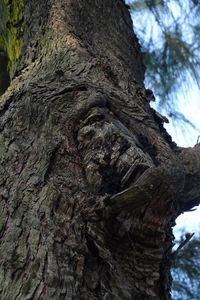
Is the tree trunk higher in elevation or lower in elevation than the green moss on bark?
lower

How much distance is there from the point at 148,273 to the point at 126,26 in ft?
2.75

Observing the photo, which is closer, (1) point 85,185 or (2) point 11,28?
(1) point 85,185

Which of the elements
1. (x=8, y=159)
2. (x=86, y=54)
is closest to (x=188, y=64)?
(x=86, y=54)

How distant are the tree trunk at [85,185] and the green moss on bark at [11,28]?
0.24 m

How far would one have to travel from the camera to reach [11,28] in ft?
4.68

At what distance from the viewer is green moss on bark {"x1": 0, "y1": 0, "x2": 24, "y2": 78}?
4.52 ft

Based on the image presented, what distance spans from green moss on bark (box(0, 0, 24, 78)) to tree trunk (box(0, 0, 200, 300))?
0.77ft

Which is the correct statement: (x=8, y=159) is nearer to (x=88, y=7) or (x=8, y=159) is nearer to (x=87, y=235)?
(x=87, y=235)

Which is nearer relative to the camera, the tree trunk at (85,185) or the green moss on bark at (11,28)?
the tree trunk at (85,185)

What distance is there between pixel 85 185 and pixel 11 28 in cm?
71

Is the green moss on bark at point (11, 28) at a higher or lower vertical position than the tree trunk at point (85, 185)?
higher

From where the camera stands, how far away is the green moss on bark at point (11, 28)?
54.2 inches

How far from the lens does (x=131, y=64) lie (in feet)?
4.29

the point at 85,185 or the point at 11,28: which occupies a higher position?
the point at 11,28
